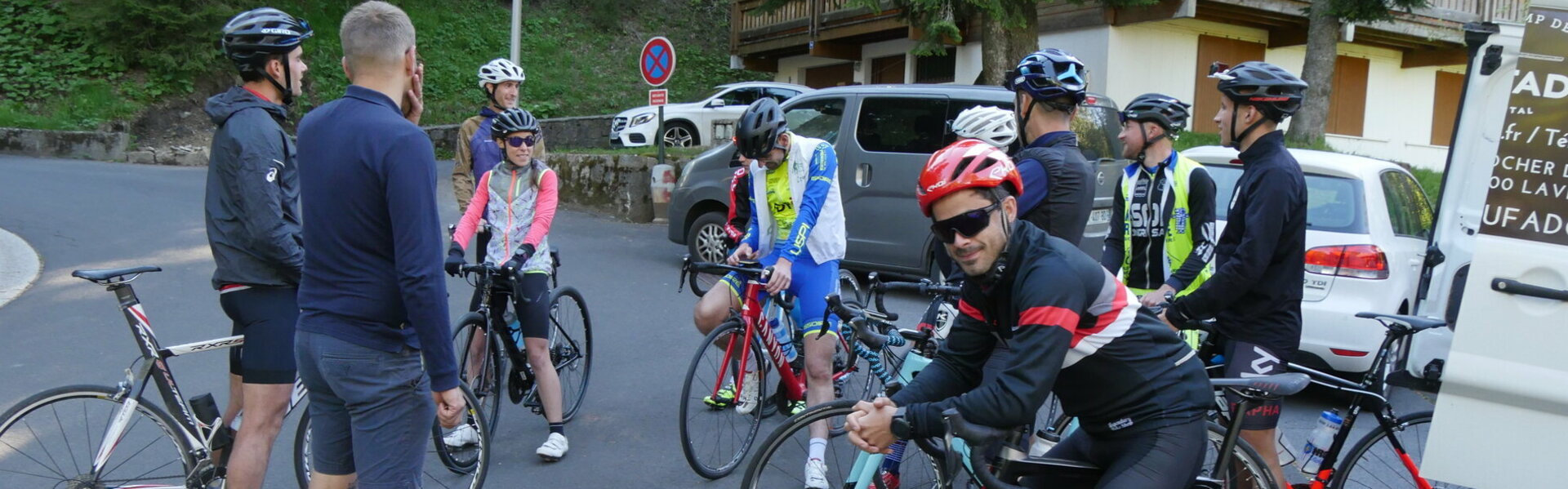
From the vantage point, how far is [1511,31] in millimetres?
4809

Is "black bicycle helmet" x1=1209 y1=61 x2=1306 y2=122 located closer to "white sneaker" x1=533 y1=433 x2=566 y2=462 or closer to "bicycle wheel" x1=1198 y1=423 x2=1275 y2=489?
"bicycle wheel" x1=1198 y1=423 x2=1275 y2=489

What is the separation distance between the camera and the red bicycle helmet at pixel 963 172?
8.64 feet

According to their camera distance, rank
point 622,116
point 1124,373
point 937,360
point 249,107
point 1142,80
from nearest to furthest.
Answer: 1. point 1124,373
2. point 937,360
3. point 249,107
4. point 1142,80
5. point 622,116

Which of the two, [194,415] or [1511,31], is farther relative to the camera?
[1511,31]

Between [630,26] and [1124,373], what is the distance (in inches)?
1220

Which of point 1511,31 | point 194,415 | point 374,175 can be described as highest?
point 1511,31

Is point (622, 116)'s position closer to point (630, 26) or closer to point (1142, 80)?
point (1142, 80)

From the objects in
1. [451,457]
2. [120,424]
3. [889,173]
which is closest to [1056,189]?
[451,457]

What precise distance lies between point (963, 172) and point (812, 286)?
242 centimetres

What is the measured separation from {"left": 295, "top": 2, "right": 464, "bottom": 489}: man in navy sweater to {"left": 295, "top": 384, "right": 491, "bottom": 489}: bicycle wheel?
0.91 metres

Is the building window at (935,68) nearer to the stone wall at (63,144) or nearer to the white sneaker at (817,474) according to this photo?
the stone wall at (63,144)

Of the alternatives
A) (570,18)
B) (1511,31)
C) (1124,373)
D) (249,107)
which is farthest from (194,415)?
(570,18)

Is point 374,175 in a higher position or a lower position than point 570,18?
lower

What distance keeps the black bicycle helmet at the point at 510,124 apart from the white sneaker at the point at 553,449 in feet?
4.77
